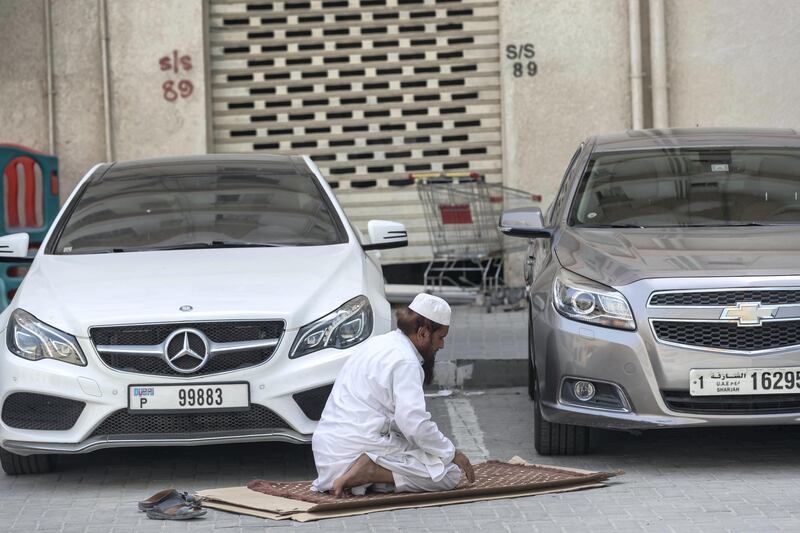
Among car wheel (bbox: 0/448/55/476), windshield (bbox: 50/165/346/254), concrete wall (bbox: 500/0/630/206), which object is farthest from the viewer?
concrete wall (bbox: 500/0/630/206)

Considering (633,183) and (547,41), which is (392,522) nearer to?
(633,183)

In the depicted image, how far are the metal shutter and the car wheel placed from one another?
24.3 ft

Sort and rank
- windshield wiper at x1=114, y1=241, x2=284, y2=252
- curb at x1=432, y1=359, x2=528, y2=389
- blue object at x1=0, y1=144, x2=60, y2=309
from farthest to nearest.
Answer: blue object at x1=0, y1=144, x2=60, y2=309
curb at x1=432, y1=359, x2=528, y2=389
windshield wiper at x1=114, y1=241, x2=284, y2=252

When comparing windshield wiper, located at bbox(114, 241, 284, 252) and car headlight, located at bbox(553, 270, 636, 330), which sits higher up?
windshield wiper, located at bbox(114, 241, 284, 252)

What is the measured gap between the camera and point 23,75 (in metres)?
14.5

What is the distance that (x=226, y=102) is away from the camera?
14711mm

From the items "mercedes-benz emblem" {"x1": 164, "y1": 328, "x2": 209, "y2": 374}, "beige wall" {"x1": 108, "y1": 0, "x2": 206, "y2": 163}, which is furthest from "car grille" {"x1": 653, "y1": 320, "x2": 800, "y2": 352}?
"beige wall" {"x1": 108, "y1": 0, "x2": 206, "y2": 163}

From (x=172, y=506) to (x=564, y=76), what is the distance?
8929 millimetres

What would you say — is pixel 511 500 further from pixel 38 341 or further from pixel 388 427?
pixel 38 341

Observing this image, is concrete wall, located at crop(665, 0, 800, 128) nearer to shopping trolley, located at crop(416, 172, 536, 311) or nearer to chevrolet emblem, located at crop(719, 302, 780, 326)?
shopping trolley, located at crop(416, 172, 536, 311)


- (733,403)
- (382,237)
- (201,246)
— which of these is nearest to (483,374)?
(382,237)

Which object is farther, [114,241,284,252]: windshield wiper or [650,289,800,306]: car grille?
[114,241,284,252]: windshield wiper

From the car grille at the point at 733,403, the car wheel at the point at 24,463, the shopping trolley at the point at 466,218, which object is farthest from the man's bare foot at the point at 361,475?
the shopping trolley at the point at 466,218

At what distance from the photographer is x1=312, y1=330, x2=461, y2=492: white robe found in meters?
6.38
